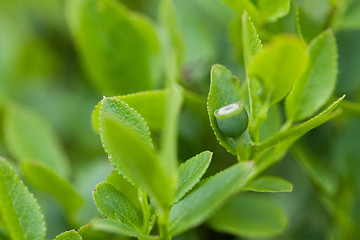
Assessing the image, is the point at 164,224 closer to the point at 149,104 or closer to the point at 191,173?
the point at 191,173

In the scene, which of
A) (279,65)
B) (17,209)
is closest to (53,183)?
(17,209)

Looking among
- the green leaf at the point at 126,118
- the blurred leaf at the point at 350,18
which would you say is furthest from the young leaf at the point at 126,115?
the blurred leaf at the point at 350,18

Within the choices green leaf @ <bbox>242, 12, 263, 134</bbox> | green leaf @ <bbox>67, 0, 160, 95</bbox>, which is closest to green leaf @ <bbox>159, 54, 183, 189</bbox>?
green leaf @ <bbox>242, 12, 263, 134</bbox>

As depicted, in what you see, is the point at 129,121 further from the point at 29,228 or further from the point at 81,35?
the point at 81,35

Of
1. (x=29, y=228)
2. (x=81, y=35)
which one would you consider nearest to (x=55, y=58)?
(x=81, y=35)

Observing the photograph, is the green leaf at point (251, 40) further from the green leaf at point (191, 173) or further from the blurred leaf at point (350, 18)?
Result: the blurred leaf at point (350, 18)
